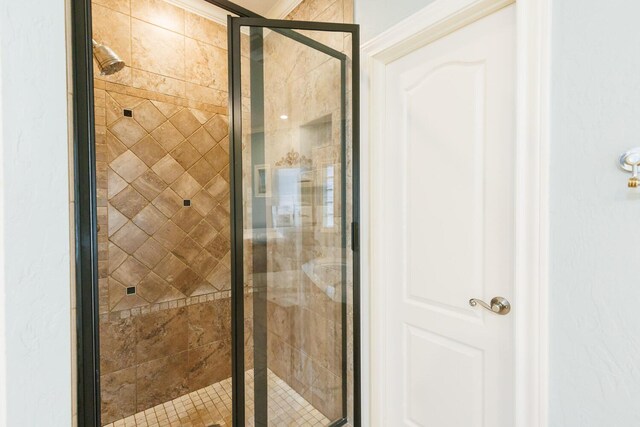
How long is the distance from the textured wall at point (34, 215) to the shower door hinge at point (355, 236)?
3.85ft

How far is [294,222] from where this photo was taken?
59.1 inches

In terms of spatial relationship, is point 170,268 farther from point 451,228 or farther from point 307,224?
point 451,228

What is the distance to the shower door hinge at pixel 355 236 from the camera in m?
1.59

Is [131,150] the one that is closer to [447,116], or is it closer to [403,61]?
[403,61]

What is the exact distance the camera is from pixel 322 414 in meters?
1.63

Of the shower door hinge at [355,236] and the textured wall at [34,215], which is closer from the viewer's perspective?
the textured wall at [34,215]

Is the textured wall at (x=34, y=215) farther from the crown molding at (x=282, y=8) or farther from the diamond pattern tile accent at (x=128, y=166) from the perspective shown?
the crown molding at (x=282, y=8)

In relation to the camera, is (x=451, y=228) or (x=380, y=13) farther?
(x=380, y=13)

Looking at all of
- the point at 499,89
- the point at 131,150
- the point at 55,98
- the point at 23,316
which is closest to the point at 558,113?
the point at 499,89

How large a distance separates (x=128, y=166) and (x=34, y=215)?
1.53 meters

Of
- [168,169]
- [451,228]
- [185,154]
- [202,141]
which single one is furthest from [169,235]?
[451,228]

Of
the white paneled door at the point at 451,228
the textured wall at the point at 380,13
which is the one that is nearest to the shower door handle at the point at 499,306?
the white paneled door at the point at 451,228

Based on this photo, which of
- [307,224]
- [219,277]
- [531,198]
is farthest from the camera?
[219,277]

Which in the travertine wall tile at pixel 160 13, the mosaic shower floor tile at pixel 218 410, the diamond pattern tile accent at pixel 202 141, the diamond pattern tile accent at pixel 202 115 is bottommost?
the mosaic shower floor tile at pixel 218 410
